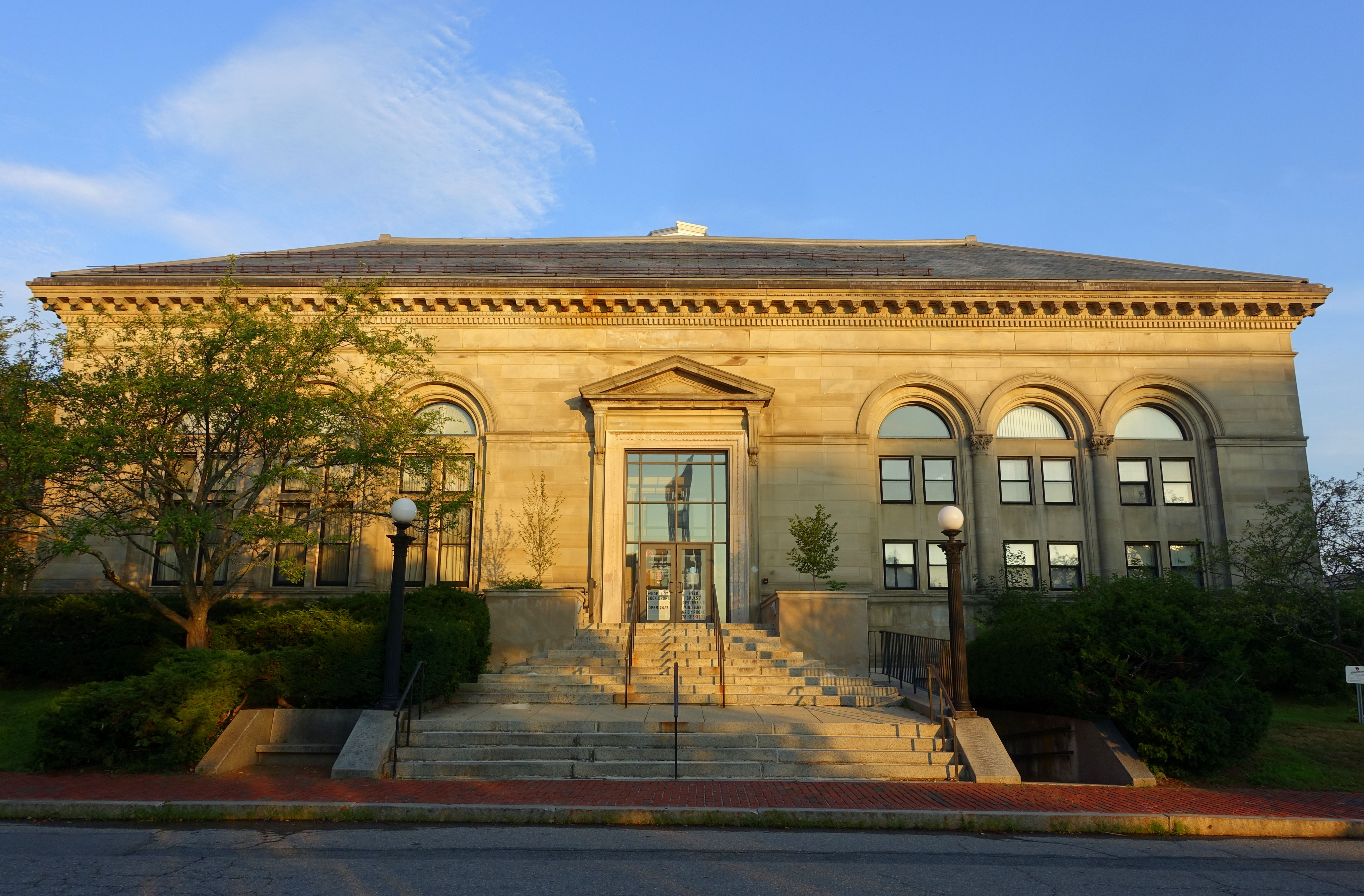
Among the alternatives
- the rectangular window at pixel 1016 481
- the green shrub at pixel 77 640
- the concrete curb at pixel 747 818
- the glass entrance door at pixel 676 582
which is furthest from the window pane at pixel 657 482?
the concrete curb at pixel 747 818

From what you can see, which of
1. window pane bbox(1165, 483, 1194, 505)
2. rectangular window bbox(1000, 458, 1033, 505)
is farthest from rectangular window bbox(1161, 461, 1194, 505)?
rectangular window bbox(1000, 458, 1033, 505)

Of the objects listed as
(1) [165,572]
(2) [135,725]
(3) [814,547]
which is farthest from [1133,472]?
(1) [165,572]

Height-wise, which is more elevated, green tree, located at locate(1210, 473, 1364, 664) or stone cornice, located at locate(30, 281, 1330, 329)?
stone cornice, located at locate(30, 281, 1330, 329)

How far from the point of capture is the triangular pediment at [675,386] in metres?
23.2

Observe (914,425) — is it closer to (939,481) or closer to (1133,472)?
(939,481)

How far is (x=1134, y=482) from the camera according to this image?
78.7 ft

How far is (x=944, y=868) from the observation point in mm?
8312

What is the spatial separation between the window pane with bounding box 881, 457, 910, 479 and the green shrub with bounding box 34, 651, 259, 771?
16.5 metres

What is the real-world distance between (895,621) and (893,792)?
11883 mm

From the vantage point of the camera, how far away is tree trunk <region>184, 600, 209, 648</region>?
1622 cm

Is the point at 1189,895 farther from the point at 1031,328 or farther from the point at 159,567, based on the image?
the point at 159,567

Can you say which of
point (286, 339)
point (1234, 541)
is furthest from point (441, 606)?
point (1234, 541)

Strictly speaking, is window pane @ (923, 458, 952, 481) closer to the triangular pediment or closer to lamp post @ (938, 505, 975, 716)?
the triangular pediment

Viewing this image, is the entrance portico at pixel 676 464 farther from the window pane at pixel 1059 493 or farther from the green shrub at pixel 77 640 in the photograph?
the green shrub at pixel 77 640
